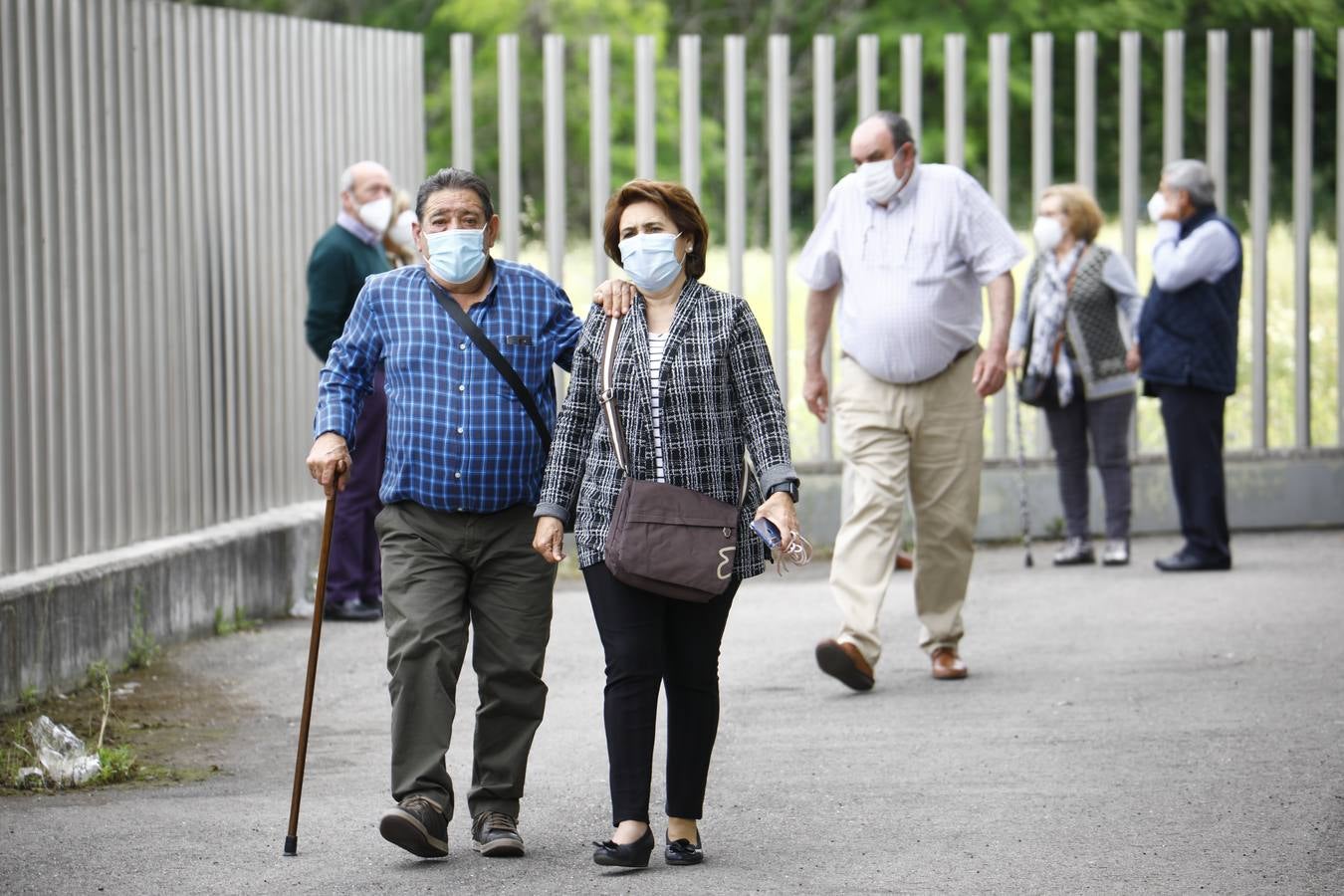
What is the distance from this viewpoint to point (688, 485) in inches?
206

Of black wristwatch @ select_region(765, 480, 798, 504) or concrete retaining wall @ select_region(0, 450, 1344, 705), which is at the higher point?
black wristwatch @ select_region(765, 480, 798, 504)

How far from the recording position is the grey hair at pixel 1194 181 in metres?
10.3

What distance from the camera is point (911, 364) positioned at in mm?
7648

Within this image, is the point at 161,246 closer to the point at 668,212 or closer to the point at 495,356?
the point at 495,356

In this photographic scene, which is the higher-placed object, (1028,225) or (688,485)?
(1028,225)

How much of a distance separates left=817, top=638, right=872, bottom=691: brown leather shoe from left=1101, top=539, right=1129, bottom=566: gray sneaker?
3594 mm

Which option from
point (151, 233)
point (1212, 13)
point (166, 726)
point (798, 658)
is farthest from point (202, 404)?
point (1212, 13)

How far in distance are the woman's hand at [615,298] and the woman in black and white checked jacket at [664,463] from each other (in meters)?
0.02

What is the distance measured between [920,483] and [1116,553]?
3314 millimetres

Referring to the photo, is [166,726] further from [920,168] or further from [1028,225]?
[1028,225]

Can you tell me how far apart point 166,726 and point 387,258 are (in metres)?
3.13

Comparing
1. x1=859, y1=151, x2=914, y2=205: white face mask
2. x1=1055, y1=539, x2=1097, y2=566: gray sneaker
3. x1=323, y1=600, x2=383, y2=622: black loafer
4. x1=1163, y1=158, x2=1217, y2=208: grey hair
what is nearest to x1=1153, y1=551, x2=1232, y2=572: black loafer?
x1=1055, y1=539, x2=1097, y2=566: gray sneaker

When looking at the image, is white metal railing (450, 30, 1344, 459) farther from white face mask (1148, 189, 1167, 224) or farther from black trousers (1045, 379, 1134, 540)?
white face mask (1148, 189, 1167, 224)

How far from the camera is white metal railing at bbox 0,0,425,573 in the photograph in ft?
25.0
